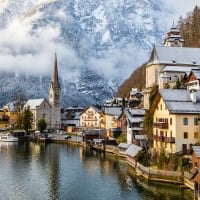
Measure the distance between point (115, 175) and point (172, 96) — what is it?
13.4m

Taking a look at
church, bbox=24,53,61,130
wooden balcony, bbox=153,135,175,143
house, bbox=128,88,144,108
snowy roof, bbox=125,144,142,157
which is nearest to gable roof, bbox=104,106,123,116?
house, bbox=128,88,144,108

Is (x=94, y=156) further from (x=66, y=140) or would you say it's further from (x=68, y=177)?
(x=66, y=140)

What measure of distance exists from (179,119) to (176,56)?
1770 inches

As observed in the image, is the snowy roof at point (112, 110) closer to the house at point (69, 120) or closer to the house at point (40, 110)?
the house at point (69, 120)

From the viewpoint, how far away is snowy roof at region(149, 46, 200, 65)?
99125mm

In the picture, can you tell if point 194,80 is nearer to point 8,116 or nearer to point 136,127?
point 136,127

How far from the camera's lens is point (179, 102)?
5869 cm

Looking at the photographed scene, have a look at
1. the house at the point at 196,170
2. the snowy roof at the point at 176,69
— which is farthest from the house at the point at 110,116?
the house at the point at 196,170

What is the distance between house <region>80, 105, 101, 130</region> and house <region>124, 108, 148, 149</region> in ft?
155

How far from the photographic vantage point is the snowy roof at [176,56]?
325ft

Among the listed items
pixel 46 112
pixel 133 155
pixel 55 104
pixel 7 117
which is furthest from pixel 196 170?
pixel 7 117

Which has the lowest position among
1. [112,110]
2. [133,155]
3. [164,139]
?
[133,155]

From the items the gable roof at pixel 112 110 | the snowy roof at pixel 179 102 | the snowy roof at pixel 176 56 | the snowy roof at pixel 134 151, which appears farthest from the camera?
the gable roof at pixel 112 110

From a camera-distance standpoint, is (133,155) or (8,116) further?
(8,116)
